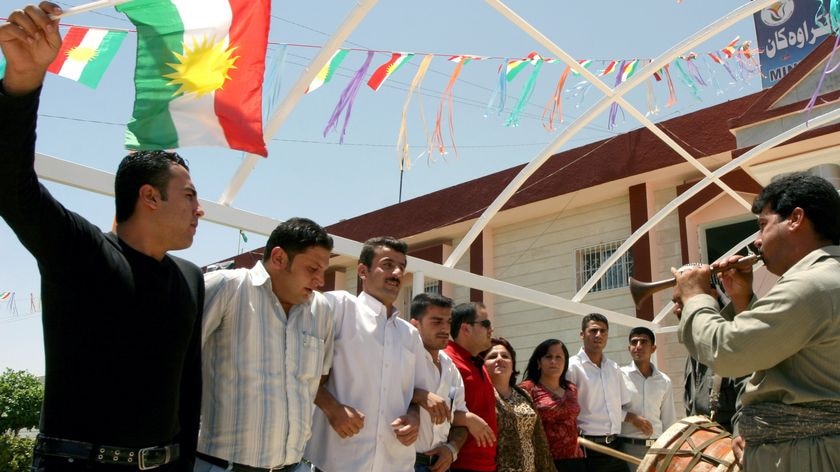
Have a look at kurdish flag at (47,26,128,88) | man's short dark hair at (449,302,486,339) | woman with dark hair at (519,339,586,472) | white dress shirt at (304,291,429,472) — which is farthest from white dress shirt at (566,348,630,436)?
kurdish flag at (47,26,128,88)

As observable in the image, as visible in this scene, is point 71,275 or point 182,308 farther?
point 182,308

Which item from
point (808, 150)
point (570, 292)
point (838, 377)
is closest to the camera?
point (838, 377)

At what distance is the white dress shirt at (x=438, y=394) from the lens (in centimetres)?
423

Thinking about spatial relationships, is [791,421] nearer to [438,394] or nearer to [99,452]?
[99,452]

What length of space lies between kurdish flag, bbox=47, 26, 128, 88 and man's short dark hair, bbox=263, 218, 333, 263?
225cm

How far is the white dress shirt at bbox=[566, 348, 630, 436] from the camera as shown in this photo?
6.31m

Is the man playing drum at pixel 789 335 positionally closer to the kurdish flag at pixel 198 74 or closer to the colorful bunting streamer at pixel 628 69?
the kurdish flag at pixel 198 74

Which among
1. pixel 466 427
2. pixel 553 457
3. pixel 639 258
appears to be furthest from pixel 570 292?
pixel 466 427

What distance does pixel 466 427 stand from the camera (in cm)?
449

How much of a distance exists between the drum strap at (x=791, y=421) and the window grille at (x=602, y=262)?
32.1 feet

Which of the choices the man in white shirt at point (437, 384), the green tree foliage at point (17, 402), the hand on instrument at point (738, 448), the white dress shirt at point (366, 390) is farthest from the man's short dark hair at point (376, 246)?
the green tree foliage at point (17, 402)

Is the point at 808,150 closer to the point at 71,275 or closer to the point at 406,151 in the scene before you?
the point at 406,151

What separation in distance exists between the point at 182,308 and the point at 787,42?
10.6 meters

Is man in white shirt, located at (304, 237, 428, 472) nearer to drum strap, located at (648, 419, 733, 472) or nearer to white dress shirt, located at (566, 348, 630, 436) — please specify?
drum strap, located at (648, 419, 733, 472)
